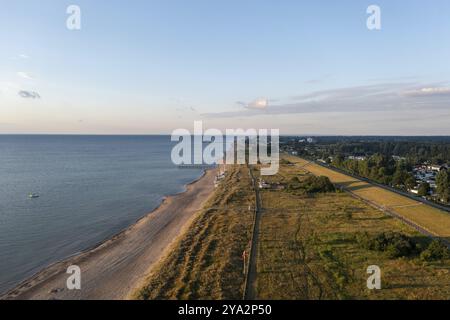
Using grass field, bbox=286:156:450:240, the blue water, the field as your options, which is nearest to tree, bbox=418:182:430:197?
grass field, bbox=286:156:450:240

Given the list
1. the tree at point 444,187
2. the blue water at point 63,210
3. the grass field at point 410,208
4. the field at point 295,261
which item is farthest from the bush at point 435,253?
the blue water at point 63,210

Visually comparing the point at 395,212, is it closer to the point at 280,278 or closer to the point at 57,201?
the point at 280,278

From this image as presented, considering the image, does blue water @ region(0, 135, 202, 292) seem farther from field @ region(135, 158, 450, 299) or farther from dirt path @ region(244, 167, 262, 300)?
dirt path @ region(244, 167, 262, 300)

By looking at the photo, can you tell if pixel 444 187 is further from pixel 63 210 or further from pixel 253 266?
pixel 63 210

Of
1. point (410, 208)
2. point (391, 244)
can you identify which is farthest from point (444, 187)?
point (391, 244)

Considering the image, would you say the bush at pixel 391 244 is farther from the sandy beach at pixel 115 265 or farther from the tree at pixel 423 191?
the tree at pixel 423 191
